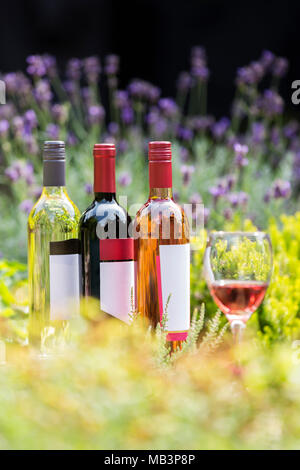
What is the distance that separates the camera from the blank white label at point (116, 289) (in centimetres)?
109

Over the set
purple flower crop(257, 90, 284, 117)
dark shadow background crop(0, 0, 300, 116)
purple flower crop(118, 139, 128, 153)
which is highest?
dark shadow background crop(0, 0, 300, 116)

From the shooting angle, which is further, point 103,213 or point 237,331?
point 103,213

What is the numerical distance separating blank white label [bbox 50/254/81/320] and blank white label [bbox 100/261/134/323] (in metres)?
0.06

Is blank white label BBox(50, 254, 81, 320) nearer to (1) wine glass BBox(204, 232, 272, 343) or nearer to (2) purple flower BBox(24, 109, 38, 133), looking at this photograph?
(1) wine glass BBox(204, 232, 272, 343)

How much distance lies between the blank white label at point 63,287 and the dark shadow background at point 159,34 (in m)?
4.05

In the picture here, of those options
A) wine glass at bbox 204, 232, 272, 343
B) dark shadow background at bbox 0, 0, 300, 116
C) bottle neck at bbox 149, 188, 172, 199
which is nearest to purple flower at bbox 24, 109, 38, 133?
bottle neck at bbox 149, 188, 172, 199

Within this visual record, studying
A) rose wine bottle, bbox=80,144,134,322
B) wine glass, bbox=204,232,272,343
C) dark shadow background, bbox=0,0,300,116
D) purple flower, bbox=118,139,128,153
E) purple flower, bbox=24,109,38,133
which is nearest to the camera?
wine glass, bbox=204,232,272,343

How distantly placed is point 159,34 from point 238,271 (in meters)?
4.66

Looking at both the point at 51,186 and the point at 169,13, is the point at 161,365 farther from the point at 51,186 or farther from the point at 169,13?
the point at 169,13

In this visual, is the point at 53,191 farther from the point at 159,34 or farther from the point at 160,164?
the point at 159,34

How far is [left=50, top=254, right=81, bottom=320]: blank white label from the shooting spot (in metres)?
1.12

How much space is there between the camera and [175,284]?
3.53 ft

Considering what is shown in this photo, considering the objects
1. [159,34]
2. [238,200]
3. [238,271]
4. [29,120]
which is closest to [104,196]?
[238,271]

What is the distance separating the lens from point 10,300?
144 centimetres
